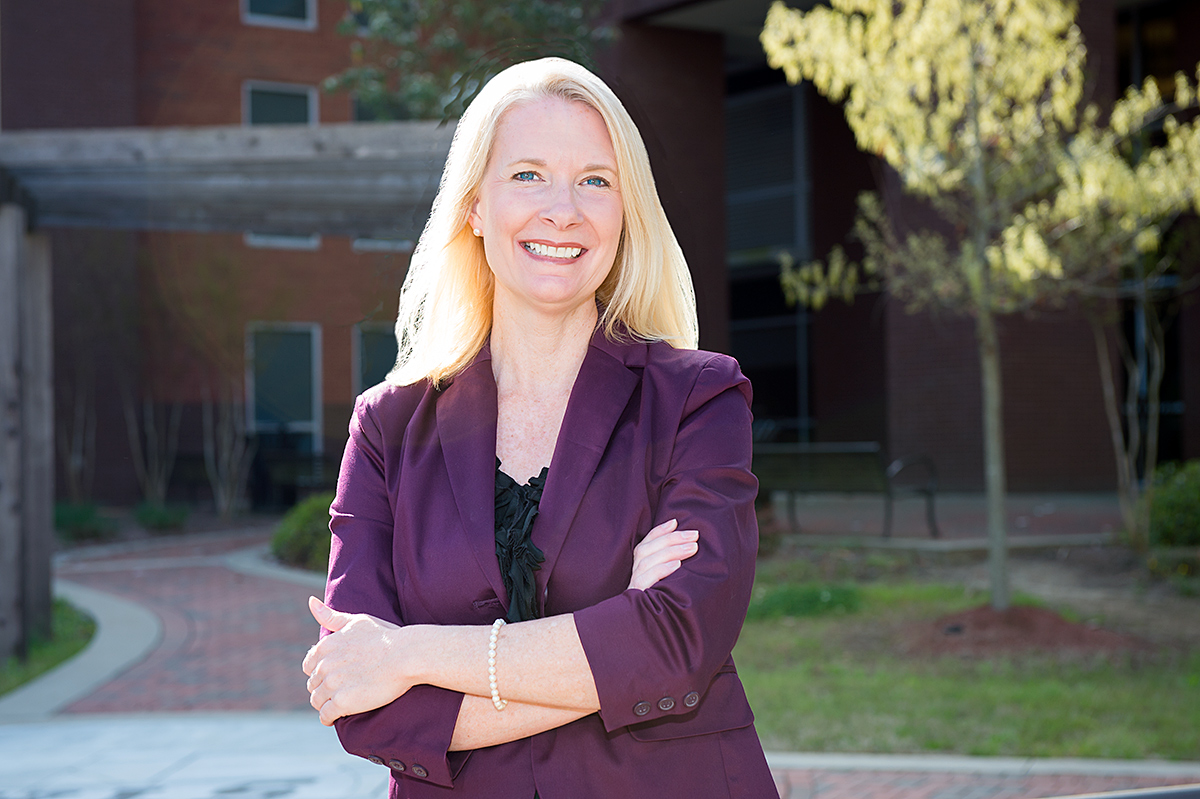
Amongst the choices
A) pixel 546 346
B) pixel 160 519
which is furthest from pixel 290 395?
pixel 546 346

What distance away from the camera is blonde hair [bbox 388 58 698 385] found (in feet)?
5.81

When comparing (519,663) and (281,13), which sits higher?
(281,13)

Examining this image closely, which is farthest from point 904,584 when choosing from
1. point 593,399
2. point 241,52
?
point 241,52

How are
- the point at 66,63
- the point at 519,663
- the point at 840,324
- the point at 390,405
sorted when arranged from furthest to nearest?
1. the point at 840,324
2. the point at 66,63
3. the point at 390,405
4. the point at 519,663

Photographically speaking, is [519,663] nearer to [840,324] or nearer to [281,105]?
[840,324]

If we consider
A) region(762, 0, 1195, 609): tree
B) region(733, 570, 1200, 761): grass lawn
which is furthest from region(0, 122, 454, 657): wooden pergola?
region(733, 570, 1200, 761): grass lawn

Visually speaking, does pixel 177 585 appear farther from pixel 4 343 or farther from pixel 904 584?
pixel 904 584

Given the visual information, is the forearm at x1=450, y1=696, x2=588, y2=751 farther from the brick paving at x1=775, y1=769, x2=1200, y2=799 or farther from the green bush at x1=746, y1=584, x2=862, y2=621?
the green bush at x1=746, y1=584, x2=862, y2=621

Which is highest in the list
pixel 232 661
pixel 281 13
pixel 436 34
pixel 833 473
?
pixel 281 13

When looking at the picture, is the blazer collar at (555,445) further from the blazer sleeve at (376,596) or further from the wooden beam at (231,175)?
the wooden beam at (231,175)

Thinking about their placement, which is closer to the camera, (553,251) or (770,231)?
(553,251)

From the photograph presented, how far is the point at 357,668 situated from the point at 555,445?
0.44 m

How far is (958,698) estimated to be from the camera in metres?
5.79

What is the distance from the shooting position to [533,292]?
1.83 meters
